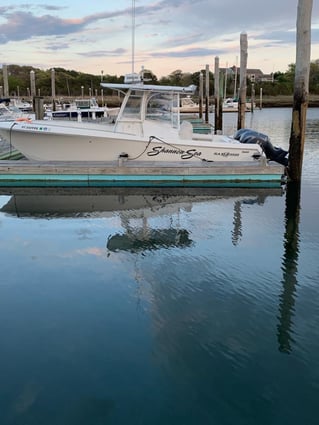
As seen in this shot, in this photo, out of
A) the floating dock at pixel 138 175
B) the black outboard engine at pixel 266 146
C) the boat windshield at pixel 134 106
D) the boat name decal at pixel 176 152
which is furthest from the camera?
the black outboard engine at pixel 266 146

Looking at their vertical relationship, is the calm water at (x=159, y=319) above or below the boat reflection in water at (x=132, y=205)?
below

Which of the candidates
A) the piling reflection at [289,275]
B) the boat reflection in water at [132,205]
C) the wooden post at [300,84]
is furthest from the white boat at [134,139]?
the piling reflection at [289,275]

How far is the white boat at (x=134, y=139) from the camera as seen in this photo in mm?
12328

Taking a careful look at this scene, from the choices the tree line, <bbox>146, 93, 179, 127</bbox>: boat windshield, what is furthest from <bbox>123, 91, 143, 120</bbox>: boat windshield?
the tree line

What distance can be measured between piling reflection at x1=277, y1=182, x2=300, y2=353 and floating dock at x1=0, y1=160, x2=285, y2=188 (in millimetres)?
1379

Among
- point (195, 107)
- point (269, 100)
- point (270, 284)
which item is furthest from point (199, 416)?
point (269, 100)

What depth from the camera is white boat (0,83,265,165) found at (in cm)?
1233

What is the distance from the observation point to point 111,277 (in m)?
6.59

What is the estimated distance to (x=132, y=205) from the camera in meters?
10.6

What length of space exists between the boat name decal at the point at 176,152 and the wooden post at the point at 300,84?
249cm

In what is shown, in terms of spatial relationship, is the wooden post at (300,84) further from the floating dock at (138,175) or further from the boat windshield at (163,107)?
the boat windshield at (163,107)

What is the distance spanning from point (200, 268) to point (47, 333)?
262 centimetres

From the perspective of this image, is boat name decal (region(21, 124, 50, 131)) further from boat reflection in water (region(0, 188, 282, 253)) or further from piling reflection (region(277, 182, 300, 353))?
piling reflection (region(277, 182, 300, 353))

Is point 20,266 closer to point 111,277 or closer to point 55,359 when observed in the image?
point 111,277
